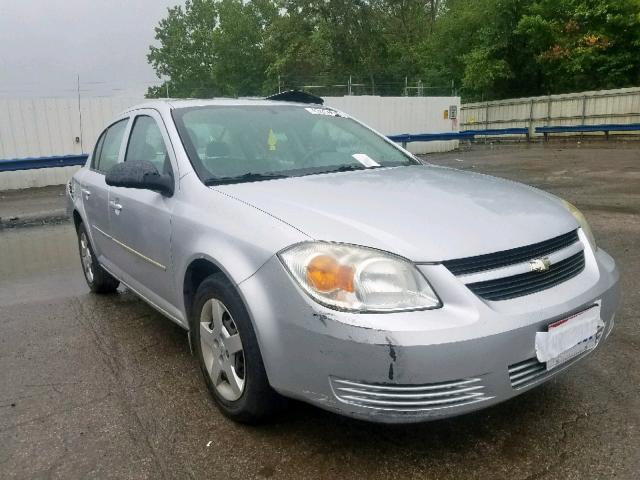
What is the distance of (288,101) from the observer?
4227 mm

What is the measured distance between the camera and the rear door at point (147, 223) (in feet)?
10.3

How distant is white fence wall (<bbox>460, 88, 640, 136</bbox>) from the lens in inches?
971

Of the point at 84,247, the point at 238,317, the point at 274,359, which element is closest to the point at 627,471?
the point at 274,359

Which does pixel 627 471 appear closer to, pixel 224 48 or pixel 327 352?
pixel 327 352

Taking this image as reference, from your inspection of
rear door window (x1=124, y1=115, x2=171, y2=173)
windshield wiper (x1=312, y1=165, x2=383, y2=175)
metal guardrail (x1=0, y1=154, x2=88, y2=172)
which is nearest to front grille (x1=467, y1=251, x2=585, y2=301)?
windshield wiper (x1=312, y1=165, x2=383, y2=175)

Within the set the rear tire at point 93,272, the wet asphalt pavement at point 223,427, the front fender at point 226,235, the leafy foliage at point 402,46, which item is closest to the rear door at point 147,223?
the front fender at point 226,235

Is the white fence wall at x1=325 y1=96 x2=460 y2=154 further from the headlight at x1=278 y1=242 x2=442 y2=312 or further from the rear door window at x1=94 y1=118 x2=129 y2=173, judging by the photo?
the headlight at x1=278 y1=242 x2=442 y2=312

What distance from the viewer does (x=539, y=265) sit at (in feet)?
7.64

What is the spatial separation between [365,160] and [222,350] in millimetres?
1559

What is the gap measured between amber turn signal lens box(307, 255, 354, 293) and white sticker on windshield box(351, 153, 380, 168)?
1.46 m

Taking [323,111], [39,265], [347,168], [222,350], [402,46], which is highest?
[402,46]

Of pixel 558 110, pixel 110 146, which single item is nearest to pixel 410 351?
pixel 110 146

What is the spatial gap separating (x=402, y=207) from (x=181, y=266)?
1.18 meters

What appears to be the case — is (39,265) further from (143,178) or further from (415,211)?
(415,211)
